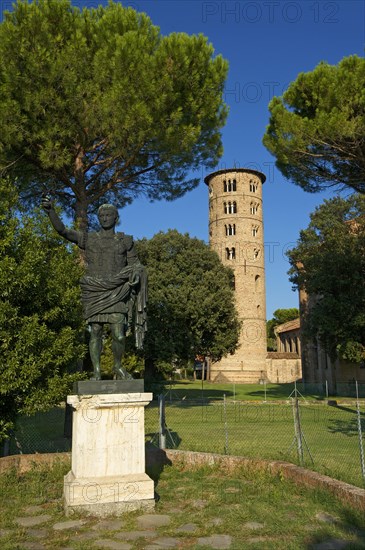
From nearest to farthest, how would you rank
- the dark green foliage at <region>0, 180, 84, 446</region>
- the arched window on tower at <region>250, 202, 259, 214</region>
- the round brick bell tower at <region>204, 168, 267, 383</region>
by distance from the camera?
the dark green foliage at <region>0, 180, 84, 446</region>, the round brick bell tower at <region>204, 168, 267, 383</region>, the arched window on tower at <region>250, 202, 259, 214</region>

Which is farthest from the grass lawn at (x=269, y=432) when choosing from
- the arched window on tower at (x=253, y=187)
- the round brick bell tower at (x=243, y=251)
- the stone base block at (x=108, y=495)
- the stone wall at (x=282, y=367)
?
the arched window on tower at (x=253, y=187)

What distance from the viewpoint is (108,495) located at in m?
4.89

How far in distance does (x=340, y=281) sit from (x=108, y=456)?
2023 centimetres

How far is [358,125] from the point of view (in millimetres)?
11336

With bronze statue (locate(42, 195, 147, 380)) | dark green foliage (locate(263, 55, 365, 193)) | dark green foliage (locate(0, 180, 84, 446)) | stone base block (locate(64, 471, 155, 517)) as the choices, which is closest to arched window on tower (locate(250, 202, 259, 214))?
dark green foliage (locate(263, 55, 365, 193))

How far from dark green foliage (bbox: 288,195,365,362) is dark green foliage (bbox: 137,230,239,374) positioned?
4795mm

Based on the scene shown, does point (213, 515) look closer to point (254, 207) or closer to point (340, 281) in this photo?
point (340, 281)

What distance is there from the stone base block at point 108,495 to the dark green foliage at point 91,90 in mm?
8763

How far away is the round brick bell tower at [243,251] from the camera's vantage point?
48.0 meters

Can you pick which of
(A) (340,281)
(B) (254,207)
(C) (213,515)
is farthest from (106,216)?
(B) (254,207)

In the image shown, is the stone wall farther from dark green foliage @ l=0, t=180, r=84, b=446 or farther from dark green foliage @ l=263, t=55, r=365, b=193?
dark green foliage @ l=0, t=180, r=84, b=446

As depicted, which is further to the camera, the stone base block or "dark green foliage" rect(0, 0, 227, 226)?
"dark green foliage" rect(0, 0, 227, 226)

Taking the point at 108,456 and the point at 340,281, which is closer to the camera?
the point at 108,456

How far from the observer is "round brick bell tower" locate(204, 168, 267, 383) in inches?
1890
